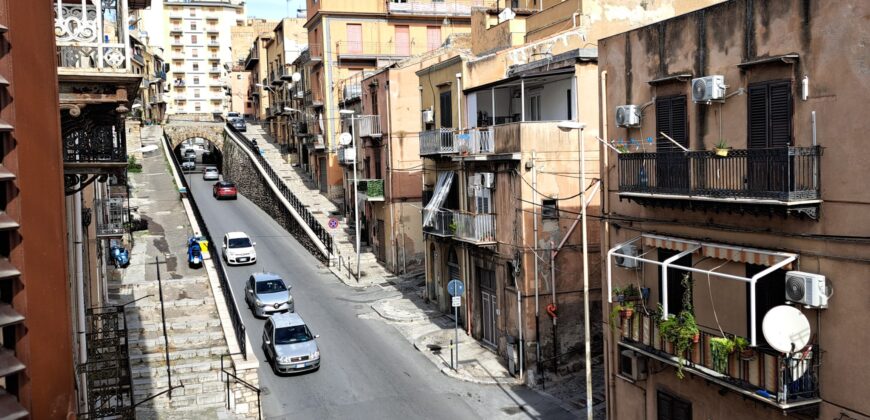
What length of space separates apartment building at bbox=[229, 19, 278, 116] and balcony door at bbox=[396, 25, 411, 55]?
4922cm

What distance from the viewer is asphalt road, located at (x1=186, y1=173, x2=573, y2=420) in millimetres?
21469

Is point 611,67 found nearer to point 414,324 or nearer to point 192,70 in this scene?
point 414,324

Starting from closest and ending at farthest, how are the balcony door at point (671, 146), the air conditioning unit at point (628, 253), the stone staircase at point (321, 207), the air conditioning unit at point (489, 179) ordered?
1. the balcony door at point (671, 146)
2. the air conditioning unit at point (628, 253)
3. the air conditioning unit at point (489, 179)
4. the stone staircase at point (321, 207)

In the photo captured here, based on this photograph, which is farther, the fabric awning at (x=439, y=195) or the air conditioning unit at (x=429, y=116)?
the air conditioning unit at (x=429, y=116)

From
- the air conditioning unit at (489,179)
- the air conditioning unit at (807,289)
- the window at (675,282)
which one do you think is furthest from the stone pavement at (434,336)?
the air conditioning unit at (807,289)

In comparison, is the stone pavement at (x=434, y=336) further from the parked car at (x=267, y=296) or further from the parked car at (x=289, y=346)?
the parked car at (x=289, y=346)

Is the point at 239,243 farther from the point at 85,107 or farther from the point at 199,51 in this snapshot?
the point at 199,51

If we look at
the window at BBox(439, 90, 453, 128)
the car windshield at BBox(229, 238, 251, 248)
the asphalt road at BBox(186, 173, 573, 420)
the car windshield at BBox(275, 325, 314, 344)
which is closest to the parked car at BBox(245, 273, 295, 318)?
the asphalt road at BBox(186, 173, 573, 420)

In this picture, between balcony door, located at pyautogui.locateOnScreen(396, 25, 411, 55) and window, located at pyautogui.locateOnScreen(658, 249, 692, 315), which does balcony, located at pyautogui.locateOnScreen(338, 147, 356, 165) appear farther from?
window, located at pyautogui.locateOnScreen(658, 249, 692, 315)

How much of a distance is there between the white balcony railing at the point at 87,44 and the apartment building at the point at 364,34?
4168cm

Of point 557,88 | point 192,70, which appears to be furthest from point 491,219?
point 192,70

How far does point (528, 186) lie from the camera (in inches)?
960

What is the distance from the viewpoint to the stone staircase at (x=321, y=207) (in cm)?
3969

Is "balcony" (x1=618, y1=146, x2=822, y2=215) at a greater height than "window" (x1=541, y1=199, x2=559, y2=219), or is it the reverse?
"balcony" (x1=618, y1=146, x2=822, y2=215)
